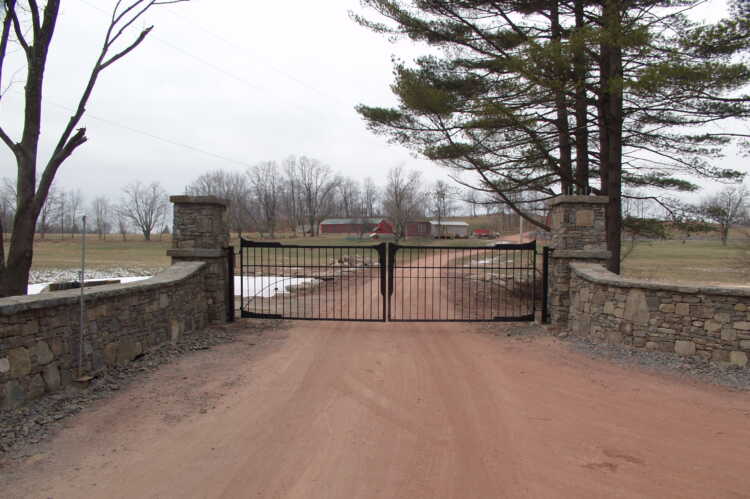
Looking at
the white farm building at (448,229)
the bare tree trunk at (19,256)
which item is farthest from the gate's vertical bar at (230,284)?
the white farm building at (448,229)

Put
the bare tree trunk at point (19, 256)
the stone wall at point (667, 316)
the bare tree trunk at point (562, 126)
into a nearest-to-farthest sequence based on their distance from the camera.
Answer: the stone wall at point (667, 316)
the bare tree trunk at point (19, 256)
the bare tree trunk at point (562, 126)

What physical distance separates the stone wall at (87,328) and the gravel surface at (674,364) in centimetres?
590

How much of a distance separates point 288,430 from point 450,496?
Answer: 5.10ft

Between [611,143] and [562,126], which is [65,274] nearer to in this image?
[562,126]

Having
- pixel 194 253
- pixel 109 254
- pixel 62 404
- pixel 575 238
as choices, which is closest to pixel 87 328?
pixel 62 404

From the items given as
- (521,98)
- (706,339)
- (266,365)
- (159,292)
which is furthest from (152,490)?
(521,98)

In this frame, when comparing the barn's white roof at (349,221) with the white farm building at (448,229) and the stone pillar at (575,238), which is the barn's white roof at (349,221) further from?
the stone pillar at (575,238)

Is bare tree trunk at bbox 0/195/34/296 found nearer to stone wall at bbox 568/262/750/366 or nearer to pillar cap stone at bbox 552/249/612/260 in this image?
pillar cap stone at bbox 552/249/612/260

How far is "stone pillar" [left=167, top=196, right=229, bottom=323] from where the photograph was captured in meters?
7.88

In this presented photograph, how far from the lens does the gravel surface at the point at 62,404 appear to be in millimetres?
3551

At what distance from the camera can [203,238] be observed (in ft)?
26.0

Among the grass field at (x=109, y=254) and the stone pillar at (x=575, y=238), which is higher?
the stone pillar at (x=575, y=238)

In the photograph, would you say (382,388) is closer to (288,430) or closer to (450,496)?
(288,430)

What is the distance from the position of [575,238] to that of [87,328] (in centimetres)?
708
